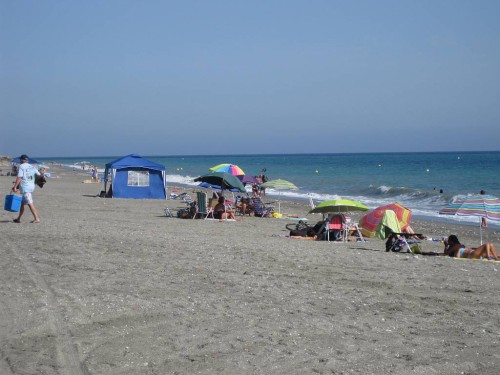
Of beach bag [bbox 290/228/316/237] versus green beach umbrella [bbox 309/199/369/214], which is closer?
green beach umbrella [bbox 309/199/369/214]

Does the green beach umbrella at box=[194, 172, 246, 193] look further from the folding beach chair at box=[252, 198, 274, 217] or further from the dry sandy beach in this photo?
the dry sandy beach

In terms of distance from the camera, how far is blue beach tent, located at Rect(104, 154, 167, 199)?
80.7ft

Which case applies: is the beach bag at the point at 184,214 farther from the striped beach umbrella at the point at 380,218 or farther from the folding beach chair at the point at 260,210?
the striped beach umbrella at the point at 380,218

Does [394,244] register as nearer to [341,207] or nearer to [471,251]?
[471,251]

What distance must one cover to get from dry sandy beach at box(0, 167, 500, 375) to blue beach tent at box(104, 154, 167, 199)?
13.1 meters

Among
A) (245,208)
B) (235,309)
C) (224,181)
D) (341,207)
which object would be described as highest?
(224,181)

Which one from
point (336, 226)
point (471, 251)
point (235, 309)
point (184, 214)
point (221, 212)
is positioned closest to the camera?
point (235, 309)

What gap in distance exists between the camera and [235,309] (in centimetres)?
659

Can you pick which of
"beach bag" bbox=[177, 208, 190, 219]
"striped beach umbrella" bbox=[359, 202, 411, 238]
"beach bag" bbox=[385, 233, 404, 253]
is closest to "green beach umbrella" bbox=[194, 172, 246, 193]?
"beach bag" bbox=[177, 208, 190, 219]

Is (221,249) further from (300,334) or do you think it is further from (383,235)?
(300,334)

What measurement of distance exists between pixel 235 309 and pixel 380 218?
22.3 ft

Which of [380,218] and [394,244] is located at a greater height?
[380,218]

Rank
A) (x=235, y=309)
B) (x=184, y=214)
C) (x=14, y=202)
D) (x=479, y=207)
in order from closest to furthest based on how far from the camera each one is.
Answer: (x=235, y=309), (x=479, y=207), (x=14, y=202), (x=184, y=214)

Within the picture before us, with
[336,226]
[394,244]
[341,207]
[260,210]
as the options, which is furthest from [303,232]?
[260,210]
